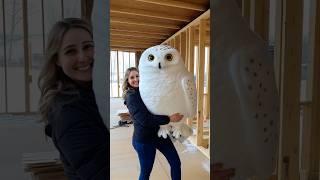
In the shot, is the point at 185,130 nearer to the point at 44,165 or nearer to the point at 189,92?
the point at 189,92

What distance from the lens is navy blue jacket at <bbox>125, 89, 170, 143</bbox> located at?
39.6 inches

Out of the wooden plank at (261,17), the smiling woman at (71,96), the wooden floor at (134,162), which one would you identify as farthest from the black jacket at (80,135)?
the wooden plank at (261,17)

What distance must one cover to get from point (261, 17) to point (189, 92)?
432 millimetres

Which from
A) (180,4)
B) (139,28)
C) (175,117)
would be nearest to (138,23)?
(139,28)

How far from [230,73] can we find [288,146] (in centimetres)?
47

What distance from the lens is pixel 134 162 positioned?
1652mm

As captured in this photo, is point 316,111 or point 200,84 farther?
point 200,84

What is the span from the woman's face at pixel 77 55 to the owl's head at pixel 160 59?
10.5 inches

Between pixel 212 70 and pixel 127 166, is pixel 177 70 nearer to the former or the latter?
pixel 212 70

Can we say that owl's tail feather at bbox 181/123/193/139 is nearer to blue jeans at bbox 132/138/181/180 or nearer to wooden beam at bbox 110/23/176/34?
blue jeans at bbox 132/138/181/180

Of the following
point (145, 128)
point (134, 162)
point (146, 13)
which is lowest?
point (134, 162)

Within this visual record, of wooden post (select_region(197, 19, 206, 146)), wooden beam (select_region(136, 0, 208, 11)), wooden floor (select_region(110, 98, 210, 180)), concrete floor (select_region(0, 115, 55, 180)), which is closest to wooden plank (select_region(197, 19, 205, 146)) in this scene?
wooden post (select_region(197, 19, 206, 146))

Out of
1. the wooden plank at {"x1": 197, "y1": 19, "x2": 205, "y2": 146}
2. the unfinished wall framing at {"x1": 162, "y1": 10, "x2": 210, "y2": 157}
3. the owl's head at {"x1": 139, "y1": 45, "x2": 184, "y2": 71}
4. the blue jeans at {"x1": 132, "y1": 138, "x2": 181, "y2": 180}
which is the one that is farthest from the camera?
the wooden plank at {"x1": 197, "y1": 19, "x2": 205, "y2": 146}

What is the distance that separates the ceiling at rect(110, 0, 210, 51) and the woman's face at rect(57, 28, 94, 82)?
350 mm
